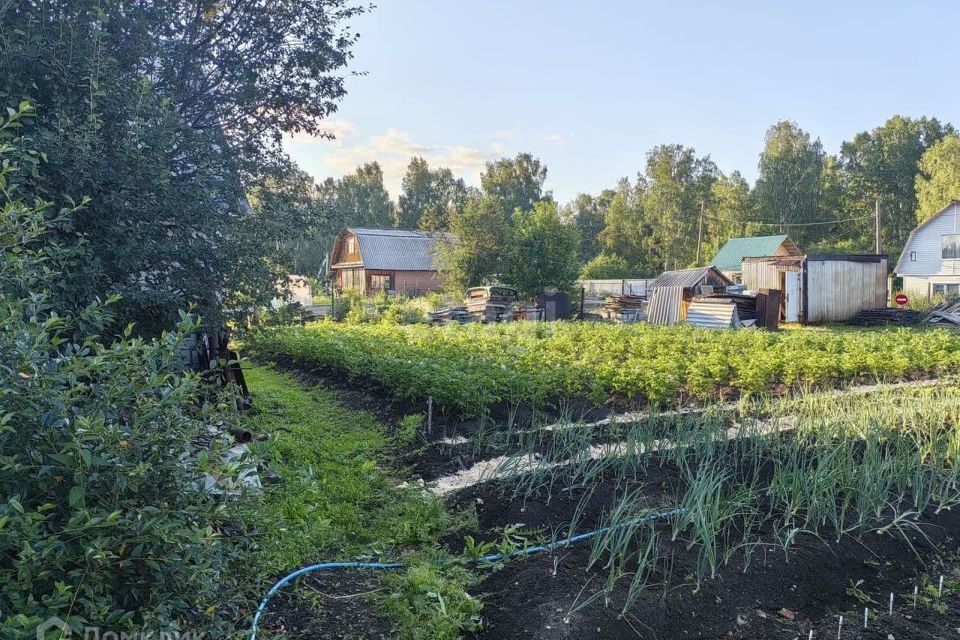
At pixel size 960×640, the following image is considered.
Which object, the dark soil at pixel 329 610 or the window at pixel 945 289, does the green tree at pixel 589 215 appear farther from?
the dark soil at pixel 329 610

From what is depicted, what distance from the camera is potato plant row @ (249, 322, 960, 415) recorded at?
651cm

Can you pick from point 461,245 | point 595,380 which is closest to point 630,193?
point 461,245

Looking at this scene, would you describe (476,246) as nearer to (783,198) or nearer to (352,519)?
(352,519)

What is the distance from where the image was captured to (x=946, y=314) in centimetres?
1823

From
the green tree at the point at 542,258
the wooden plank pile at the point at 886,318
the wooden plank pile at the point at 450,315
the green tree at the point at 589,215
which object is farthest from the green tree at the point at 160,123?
the green tree at the point at 589,215

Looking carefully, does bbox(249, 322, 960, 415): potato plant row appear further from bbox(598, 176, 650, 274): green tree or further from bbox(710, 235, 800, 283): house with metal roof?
bbox(598, 176, 650, 274): green tree

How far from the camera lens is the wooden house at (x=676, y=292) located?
19.0m

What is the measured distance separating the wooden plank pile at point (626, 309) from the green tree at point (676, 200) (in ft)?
73.0

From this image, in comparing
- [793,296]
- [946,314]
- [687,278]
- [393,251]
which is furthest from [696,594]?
[393,251]

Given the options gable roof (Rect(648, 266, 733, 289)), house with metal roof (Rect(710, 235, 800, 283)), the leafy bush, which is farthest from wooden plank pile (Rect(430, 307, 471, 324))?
the leafy bush

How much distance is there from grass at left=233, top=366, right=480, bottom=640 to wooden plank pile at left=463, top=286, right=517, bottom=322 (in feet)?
48.3

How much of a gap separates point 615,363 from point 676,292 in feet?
39.1

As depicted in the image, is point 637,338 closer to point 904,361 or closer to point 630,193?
point 904,361

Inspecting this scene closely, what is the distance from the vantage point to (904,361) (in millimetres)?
8531
